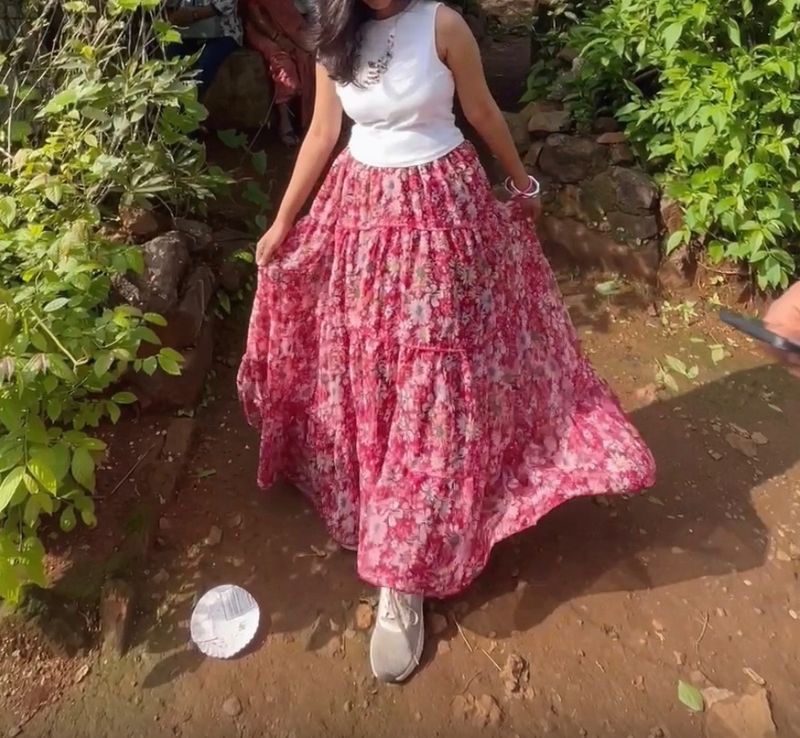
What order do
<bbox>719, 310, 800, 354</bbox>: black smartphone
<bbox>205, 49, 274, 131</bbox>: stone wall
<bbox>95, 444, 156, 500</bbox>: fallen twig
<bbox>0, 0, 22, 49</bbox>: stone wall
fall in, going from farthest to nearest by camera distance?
<bbox>205, 49, 274, 131</bbox>: stone wall → <bbox>0, 0, 22, 49</bbox>: stone wall → <bbox>95, 444, 156, 500</bbox>: fallen twig → <bbox>719, 310, 800, 354</bbox>: black smartphone

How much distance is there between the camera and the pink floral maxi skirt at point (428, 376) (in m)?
2.00

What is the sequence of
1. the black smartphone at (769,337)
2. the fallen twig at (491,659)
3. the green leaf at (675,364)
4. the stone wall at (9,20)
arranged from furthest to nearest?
1. the green leaf at (675,364)
2. the stone wall at (9,20)
3. the fallen twig at (491,659)
4. the black smartphone at (769,337)

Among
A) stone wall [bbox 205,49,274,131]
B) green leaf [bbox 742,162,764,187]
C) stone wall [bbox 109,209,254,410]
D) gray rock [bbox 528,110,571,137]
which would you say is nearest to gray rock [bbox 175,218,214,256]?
stone wall [bbox 109,209,254,410]

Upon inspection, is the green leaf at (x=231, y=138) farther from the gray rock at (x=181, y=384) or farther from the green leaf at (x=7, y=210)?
the green leaf at (x=7, y=210)

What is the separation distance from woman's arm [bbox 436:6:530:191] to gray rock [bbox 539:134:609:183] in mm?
1807

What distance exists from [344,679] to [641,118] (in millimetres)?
2569

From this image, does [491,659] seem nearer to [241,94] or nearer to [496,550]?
[496,550]

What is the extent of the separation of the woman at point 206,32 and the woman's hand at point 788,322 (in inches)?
120

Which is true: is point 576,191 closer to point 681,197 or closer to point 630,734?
point 681,197

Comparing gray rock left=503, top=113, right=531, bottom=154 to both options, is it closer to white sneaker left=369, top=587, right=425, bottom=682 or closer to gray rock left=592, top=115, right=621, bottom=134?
gray rock left=592, top=115, right=621, bottom=134

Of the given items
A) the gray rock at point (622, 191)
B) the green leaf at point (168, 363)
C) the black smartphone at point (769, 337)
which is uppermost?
the black smartphone at point (769, 337)

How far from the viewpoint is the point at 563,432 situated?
236 cm

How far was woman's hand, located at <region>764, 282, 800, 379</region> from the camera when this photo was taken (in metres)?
1.25

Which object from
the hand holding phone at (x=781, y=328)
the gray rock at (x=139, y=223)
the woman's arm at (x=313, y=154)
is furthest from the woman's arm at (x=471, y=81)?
the gray rock at (x=139, y=223)
